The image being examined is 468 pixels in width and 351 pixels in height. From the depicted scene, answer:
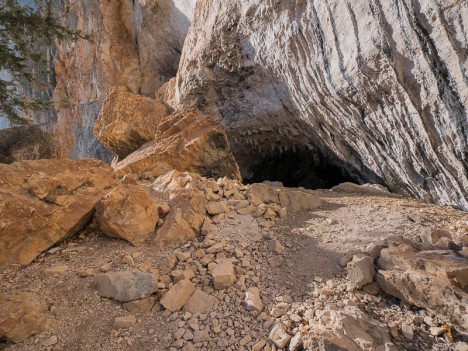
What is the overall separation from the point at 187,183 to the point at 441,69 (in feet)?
12.2

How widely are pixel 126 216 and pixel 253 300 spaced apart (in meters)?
1.79

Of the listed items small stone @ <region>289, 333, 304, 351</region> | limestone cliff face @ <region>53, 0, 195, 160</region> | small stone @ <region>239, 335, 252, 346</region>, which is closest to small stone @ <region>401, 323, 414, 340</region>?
small stone @ <region>289, 333, 304, 351</region>

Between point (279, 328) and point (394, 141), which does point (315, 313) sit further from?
point (394, 141)

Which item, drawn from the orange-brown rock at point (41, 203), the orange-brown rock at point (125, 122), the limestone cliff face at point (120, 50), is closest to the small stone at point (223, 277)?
the orange-brown rock at point (41, 203)

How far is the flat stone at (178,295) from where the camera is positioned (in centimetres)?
261

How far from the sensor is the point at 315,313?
2.37 metres

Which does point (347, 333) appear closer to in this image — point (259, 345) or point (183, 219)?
point (259, 345)

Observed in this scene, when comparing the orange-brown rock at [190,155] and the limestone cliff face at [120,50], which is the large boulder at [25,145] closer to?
the orange-brown rock at [190,155]

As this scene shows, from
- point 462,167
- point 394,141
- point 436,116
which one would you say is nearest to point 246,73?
point 394,141

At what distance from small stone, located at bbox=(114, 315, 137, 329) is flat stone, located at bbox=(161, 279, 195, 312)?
0.29 meters

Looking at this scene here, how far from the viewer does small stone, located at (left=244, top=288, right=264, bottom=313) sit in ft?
8.35

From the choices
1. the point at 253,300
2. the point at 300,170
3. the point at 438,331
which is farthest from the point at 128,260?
the point at 300,170

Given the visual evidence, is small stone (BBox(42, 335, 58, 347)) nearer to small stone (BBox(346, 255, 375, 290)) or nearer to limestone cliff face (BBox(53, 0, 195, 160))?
small stone (BBox(346, 255, 375, 290))

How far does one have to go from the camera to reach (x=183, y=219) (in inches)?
142
